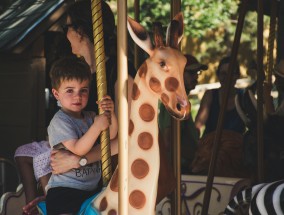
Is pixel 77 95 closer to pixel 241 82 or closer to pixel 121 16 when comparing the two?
pixel 121 16

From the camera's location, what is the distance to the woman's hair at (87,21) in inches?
156

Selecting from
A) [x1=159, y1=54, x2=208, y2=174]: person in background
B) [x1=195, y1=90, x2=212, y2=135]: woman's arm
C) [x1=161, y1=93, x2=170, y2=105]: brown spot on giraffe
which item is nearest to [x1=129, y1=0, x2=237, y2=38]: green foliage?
[x1=195, y1=90, x2=212, y2=135]: woman's arm

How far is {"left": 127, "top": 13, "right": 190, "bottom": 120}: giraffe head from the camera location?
10.4 feet

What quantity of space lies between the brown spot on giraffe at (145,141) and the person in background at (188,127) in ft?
8.66

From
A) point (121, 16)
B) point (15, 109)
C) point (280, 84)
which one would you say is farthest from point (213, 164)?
point (15, 109)

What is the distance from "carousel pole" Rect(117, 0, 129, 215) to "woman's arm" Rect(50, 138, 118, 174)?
548mm

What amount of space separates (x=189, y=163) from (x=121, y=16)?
10.6 feet

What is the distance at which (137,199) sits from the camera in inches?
129

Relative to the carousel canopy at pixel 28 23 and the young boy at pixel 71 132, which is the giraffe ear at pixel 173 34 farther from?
the carousel canopy at pixel 28 23

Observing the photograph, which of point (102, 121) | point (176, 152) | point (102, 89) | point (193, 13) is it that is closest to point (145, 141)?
point (102, 121)

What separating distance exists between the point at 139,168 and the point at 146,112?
25 centimetres

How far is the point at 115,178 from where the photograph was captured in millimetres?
3348

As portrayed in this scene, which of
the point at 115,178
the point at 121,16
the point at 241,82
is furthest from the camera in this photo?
the point at 241,82

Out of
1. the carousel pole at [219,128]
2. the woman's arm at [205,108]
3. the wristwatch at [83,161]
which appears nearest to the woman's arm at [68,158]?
the wristwatch at [83,161]
